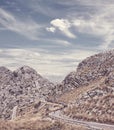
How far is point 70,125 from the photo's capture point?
17588 cm

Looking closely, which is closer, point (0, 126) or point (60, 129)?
point (60, 129)

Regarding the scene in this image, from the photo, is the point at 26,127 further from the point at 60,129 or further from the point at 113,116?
the point at 113,116

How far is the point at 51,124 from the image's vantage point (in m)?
186

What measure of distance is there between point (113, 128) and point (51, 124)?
3777 cm

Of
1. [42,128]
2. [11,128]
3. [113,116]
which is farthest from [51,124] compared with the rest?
[113,116]

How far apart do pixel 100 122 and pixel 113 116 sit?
27.4 ft

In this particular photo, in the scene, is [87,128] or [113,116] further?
[113,116]

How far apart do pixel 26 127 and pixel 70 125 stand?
28.1 m

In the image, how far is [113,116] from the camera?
198m

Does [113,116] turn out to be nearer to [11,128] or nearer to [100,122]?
[100,122]

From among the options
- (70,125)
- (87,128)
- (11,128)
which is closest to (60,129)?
(70,125)

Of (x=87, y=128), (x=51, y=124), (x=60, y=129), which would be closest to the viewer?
(x=87, y=128)

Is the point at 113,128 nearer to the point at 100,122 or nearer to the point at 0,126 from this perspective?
the point at 100,122

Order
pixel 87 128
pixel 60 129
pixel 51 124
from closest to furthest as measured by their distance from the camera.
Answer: pixel 87 128, pixel 60 129, pixel 51 124
